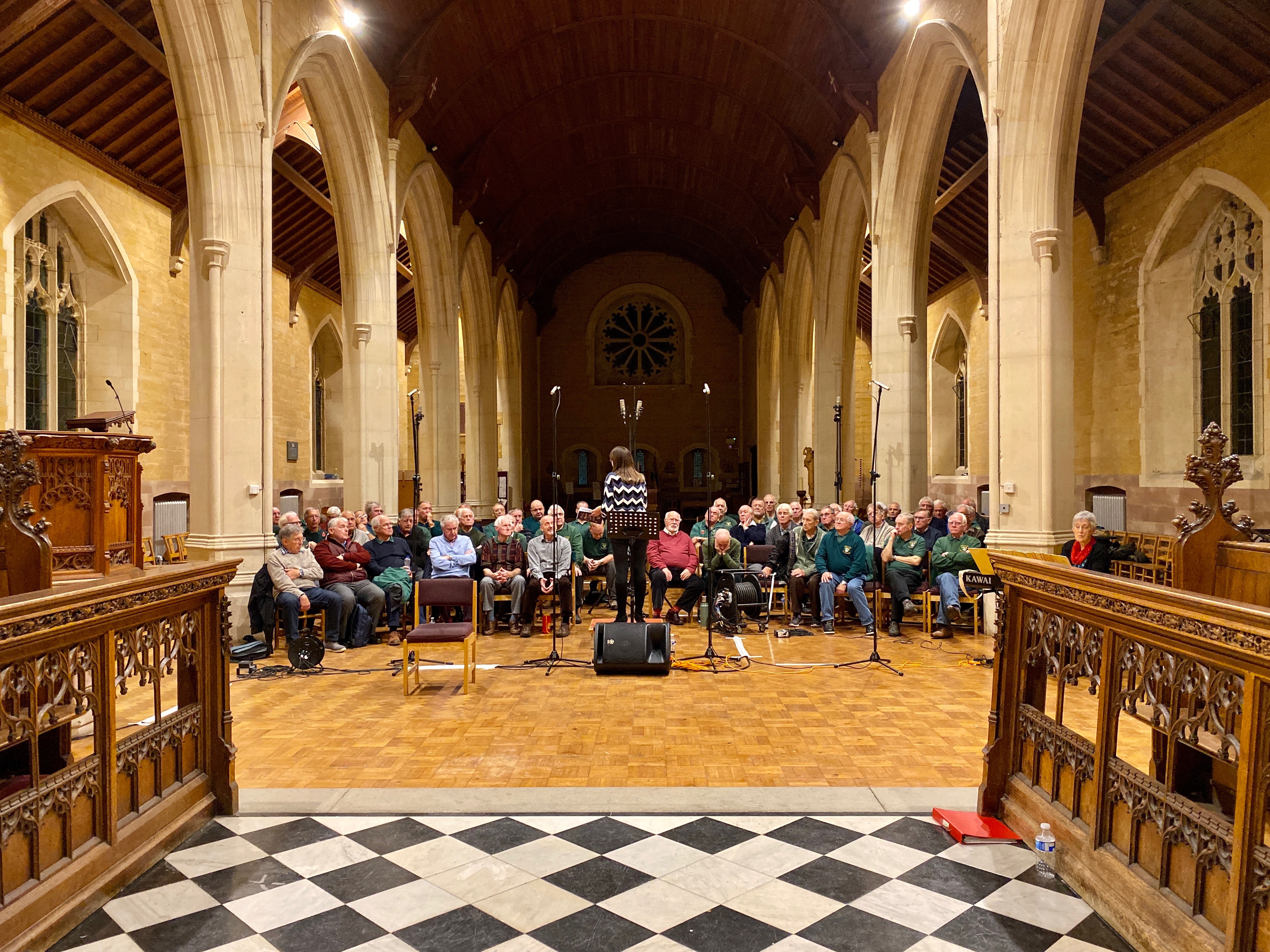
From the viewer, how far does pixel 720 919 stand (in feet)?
7.54

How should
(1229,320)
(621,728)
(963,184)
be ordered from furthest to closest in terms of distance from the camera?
1. (963,184)
2. (1229,320)
3. (621,728)

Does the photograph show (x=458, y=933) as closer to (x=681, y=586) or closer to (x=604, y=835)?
(x=604, y=835)

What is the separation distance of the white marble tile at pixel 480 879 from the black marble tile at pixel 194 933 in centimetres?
54

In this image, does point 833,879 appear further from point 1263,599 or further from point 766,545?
point 766,545

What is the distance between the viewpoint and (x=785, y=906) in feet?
7.76

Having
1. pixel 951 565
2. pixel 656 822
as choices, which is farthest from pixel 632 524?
pixel 656 822

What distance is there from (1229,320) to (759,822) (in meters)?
8.64

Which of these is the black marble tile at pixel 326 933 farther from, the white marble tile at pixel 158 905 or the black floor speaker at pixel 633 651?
the black floor speaker at pixel 633 651

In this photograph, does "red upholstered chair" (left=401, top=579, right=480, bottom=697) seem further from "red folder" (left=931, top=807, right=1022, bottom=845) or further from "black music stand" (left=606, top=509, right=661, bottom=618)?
"red folder" (left=931, top=807, right=1022, bottom=845)

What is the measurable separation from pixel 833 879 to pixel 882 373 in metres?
7.78

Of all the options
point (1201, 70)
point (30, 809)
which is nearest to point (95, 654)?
point (30, 809)

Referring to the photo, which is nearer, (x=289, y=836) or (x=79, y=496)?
(x=289, y=836)

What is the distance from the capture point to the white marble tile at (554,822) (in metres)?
2.90

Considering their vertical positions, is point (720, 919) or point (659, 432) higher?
point (659, 432)
